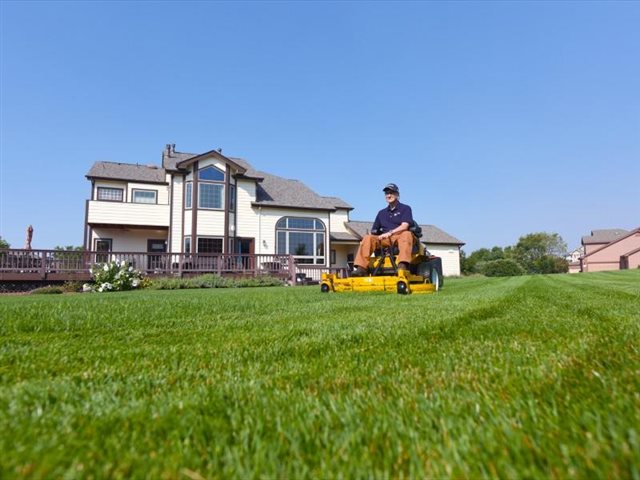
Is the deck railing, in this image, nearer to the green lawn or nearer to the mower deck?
the mower deck

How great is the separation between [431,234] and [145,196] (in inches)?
886

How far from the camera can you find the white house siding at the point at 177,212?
73.6 feet

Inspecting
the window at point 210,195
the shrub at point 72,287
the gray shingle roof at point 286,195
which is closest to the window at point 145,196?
the window at point 210,195

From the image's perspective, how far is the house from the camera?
22156 mm

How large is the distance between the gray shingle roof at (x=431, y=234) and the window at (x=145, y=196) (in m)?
13.6

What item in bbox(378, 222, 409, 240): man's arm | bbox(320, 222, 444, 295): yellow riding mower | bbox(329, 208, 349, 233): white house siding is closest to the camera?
bbox(320, 222, 444, 295): yellow riding mower

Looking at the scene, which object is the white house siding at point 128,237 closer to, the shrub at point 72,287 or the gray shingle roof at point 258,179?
the gray shingle roof at point 258,179

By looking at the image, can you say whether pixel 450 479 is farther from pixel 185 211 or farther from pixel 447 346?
pixel 185 211

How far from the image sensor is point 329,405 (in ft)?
3.92

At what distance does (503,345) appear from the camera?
2027 mm

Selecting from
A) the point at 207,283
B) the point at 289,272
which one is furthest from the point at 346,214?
the point at 207,283

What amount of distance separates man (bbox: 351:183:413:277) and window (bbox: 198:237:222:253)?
16.3 m

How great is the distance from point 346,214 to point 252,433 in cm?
2918

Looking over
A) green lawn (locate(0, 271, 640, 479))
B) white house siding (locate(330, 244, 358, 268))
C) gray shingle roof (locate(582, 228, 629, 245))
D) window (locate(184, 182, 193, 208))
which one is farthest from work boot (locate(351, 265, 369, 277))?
gray shingle roof (locate(582, 228, 629, 245))
